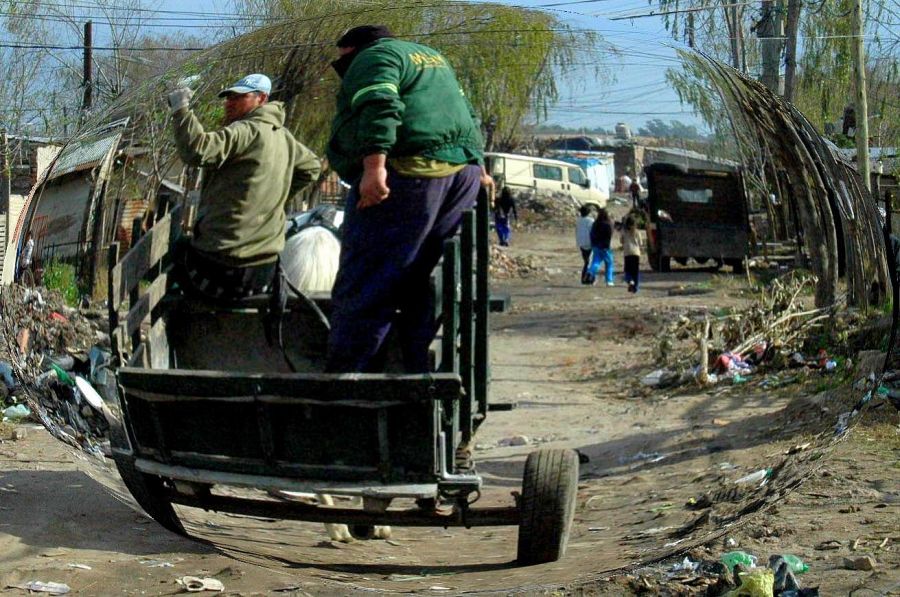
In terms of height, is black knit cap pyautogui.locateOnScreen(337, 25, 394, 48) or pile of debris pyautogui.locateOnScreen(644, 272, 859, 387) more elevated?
black knit cap pyautogui.locateOnScreen(337, 25, 394, 48)

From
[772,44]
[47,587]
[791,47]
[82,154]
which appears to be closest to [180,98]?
[82,154]

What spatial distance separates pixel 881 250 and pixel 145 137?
8.07 feet

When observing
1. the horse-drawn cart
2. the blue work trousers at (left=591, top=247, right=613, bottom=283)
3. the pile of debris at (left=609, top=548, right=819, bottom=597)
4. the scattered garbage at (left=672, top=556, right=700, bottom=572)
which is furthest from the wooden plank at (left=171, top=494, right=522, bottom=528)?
the scattered garbage at (left=672, top=556, right=700, bottom=572)

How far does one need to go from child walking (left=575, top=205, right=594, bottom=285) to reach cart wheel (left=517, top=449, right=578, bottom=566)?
83cm

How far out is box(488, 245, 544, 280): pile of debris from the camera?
3.14 meters

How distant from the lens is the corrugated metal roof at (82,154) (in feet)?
12.1

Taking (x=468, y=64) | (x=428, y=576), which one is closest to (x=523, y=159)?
(x=468, y=64)

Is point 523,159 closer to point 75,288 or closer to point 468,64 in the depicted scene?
point 468,64

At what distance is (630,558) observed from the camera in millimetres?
3627

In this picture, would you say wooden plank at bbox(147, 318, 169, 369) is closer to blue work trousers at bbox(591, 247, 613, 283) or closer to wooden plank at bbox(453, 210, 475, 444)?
wooden plank at bbox(453, 210, 475, 444)

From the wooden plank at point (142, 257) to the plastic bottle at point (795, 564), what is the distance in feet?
9.06

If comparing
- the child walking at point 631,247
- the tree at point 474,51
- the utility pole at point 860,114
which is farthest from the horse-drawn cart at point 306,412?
the utility pole at point 860,114

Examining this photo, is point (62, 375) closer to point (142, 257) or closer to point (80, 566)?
point (142, 257)

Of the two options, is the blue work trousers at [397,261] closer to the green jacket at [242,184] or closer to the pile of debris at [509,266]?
the pile of debris at [509,266]
